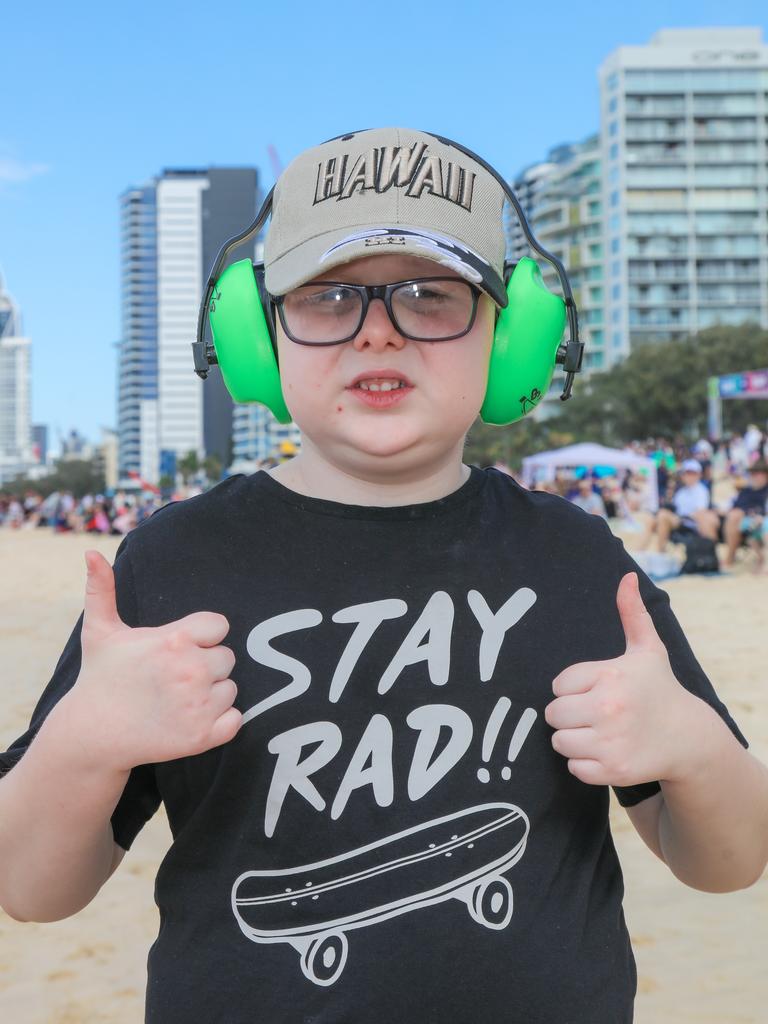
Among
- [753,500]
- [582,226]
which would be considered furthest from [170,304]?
[753,500]

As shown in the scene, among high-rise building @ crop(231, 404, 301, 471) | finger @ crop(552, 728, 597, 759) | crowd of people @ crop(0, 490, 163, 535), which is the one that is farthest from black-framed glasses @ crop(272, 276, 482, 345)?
high-rise building @ crop(231, 404, 301, 471)

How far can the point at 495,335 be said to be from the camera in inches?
54.3

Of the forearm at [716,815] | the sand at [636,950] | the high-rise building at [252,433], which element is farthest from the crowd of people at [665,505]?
the high-rise building at [252,433]

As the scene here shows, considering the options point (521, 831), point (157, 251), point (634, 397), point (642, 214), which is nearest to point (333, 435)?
point (521, 831)

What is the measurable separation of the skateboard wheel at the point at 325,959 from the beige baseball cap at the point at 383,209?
0.73m

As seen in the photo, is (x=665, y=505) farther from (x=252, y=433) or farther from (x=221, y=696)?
(x=252, y=433)

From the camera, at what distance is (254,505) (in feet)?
4.26

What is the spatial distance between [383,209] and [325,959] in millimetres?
828

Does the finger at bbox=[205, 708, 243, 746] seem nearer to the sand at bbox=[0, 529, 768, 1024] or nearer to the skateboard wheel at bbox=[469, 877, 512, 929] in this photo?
the skateboard wheel at bbox=[469, 877, 512, 929]

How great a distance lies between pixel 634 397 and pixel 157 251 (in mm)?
127954

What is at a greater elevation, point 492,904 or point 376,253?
point 376,253

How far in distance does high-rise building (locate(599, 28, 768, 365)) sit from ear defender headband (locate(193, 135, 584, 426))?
291 ft

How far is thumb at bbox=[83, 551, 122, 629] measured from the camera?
3.64ft

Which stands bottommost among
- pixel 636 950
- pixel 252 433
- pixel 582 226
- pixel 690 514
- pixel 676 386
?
pixel 636 950
